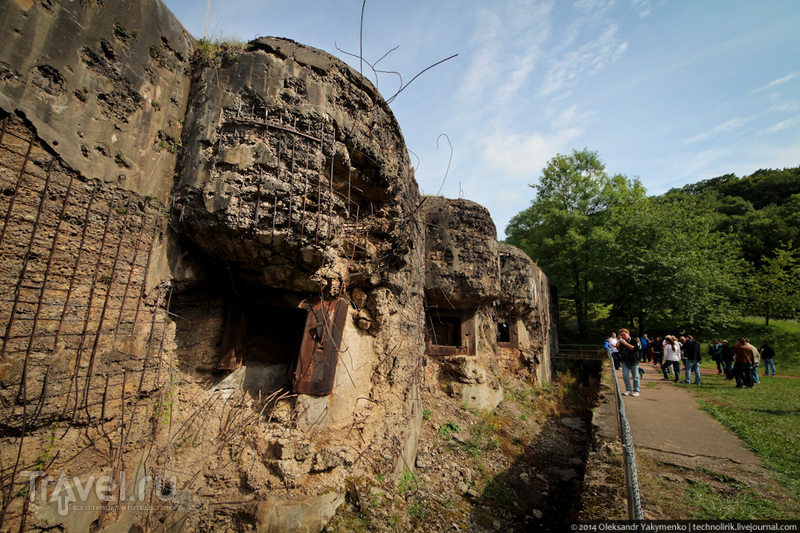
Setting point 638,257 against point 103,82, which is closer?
point 103,82

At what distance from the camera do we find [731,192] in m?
36.9

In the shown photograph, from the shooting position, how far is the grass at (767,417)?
3.96 m

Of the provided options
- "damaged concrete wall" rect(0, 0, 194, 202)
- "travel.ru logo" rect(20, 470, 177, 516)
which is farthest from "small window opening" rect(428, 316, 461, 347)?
"damaged concrete wall" rect(0, 0, 194, 202)

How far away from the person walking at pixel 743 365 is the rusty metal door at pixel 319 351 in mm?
9477

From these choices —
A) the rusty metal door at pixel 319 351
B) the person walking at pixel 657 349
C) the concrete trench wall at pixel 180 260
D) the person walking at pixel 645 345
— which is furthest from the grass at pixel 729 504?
the person walking at pixel 645 345

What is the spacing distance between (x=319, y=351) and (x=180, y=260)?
71.2 inches

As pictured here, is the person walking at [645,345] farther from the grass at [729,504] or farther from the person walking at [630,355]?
the grass at [729,504]

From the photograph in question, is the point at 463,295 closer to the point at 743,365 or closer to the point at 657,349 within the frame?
the point at 743,365

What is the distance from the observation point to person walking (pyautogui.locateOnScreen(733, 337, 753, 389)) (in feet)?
27.9

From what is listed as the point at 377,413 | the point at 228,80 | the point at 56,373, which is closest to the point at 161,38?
the point at 228,80

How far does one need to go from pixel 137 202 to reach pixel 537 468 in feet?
23.9

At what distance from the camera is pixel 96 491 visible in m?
3.07

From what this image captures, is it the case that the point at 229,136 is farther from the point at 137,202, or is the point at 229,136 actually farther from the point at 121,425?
the point at 121,425

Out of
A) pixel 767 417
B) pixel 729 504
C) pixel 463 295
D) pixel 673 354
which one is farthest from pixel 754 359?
pixel 729 504
